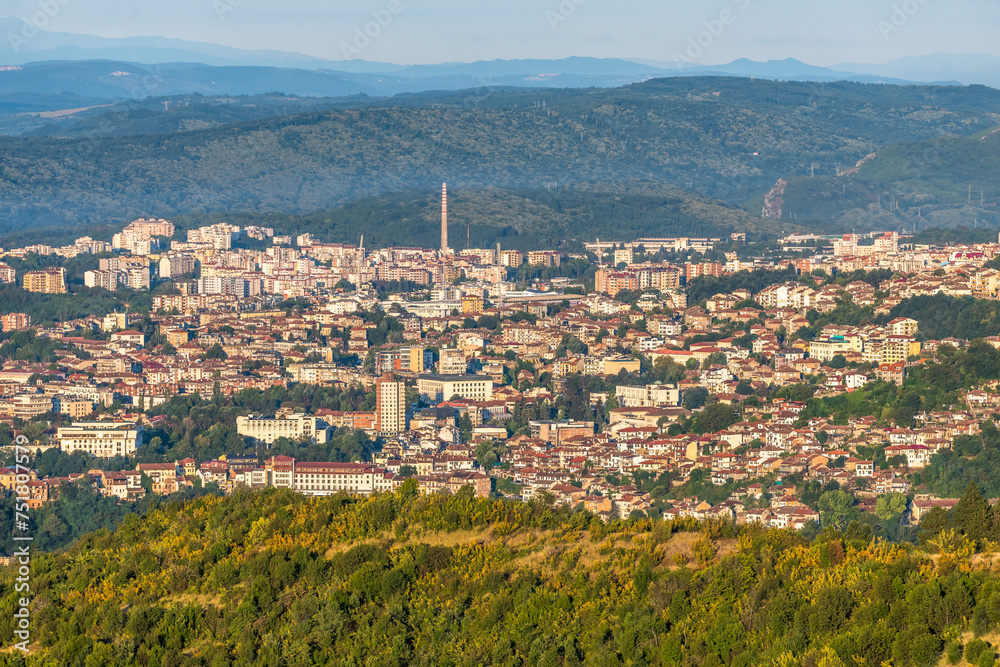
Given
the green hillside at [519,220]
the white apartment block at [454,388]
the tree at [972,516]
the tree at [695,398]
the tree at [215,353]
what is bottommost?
the green hillside at [519,220]

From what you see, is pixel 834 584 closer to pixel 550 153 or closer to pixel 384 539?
pixel 384 539

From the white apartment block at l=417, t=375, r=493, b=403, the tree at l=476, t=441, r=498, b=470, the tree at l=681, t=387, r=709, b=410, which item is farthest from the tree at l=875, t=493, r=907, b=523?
the white apartment block at l=417, t=375, r=493, b=403

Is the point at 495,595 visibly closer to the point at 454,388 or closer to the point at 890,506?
the point at 890,506

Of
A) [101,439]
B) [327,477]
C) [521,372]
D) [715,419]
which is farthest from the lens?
[521,372]

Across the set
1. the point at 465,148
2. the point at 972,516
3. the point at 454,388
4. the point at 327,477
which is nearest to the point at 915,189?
the point at 465,148

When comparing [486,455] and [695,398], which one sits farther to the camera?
[695,398]

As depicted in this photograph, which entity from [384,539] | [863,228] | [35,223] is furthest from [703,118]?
[384,539]

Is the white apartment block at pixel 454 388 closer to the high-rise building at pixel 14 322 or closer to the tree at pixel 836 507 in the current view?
the tree at pixel 836 507

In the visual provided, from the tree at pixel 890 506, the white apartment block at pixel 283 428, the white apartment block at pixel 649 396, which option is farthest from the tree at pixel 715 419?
the white apartment block at pixel 283 428
